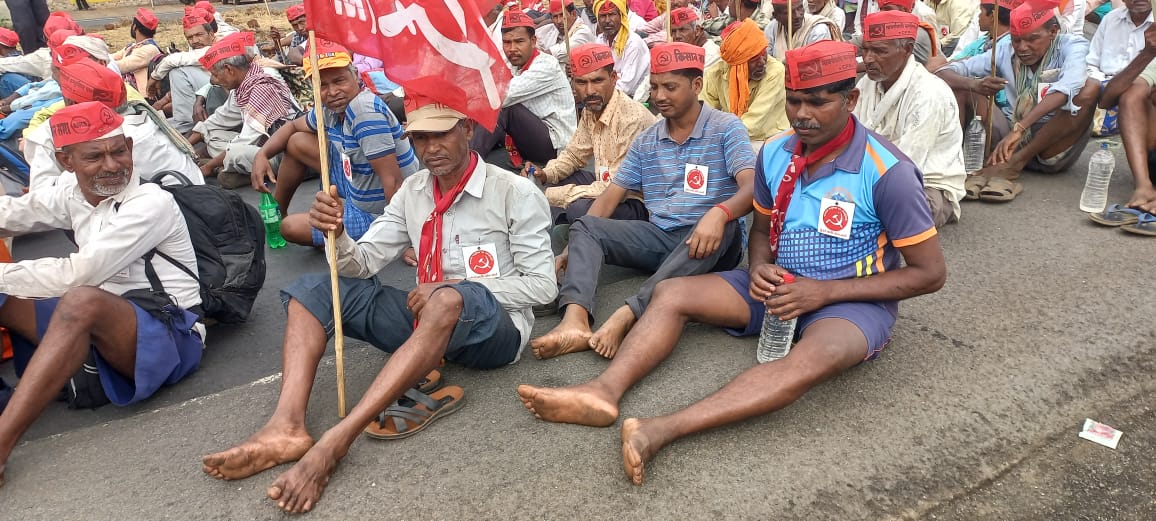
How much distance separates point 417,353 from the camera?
8.85ft

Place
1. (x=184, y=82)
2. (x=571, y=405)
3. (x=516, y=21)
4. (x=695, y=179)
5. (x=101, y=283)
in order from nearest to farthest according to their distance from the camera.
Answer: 1. (x=571, y=405)
2. (x=101, y=283)
3. (x=695, y=179)
4. (x=516, y=21)
5. (x=184, y=82)

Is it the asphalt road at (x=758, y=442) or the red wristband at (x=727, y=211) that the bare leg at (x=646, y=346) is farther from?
the red wristband at (x=727, y=211)

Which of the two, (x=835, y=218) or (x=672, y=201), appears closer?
(x=835, y=218)

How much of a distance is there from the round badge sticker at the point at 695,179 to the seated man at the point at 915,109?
1.08 meters

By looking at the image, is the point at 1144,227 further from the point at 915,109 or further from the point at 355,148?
the point at 355,148

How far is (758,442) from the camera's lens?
2617mm

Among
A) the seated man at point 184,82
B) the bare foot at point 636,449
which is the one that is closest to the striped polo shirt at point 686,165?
the bare foot at point 636,449

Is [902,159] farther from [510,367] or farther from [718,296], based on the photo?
[510,367]

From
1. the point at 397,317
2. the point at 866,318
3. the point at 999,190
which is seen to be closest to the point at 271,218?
the point at 397,317

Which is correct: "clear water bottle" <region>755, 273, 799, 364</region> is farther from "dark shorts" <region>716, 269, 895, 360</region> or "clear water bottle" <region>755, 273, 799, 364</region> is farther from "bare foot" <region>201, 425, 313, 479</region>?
"bare foot" <region>201, 425, 313, 479</region>

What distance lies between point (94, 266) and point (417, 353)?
1514 millimetres

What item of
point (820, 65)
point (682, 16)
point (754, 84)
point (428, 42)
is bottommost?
point (754, 84)

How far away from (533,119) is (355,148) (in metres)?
1.74

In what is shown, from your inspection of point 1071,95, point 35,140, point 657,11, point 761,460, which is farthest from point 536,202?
point 657,11
